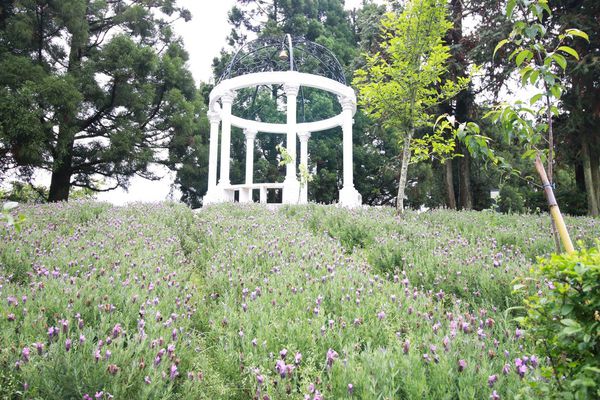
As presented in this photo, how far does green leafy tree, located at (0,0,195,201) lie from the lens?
14258mm

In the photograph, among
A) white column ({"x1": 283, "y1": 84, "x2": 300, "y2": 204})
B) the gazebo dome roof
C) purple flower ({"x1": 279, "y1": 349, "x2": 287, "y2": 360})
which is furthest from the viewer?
the gazebo dome roof

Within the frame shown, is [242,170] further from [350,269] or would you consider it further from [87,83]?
[350,269]

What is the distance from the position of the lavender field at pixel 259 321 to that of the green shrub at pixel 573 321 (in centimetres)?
19

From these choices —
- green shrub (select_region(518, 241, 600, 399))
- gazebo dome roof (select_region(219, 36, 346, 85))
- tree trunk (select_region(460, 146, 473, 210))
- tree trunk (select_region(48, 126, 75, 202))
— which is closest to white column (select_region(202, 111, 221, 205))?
gazebo dome roof (select_region(219, 36, 346, 85))

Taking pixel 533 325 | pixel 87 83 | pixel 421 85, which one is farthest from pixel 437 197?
pixel 533 325

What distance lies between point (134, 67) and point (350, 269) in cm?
1693

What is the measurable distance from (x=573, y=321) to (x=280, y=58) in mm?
15740

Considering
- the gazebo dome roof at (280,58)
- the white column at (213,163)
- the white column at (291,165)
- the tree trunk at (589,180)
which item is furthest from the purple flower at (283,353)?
the gazebo dome roof at (280,58)

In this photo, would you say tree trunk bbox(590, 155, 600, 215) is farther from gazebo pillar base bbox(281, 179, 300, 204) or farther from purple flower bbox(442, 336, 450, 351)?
purple flower bbox(442, 336, 450, 351)

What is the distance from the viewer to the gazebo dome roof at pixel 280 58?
16859mm

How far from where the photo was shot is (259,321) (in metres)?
3.11

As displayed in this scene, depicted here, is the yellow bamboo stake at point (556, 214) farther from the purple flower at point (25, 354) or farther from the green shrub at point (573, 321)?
the purple flower at point (25, 354)

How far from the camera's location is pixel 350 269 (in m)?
4.40

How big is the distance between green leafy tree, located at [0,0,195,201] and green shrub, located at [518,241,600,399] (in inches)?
643
